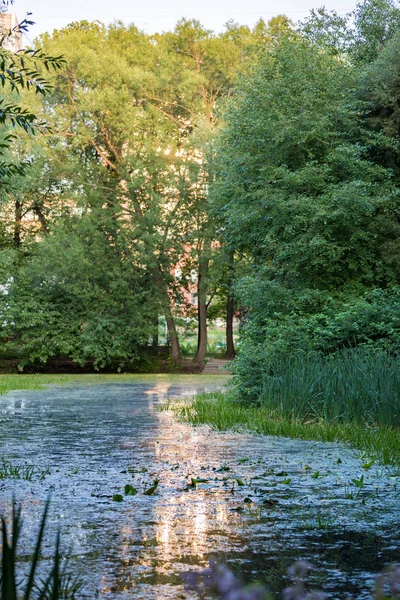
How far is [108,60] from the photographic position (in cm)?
3041

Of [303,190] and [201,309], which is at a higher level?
[303,190]

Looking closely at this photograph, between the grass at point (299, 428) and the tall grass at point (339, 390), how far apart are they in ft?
0.41

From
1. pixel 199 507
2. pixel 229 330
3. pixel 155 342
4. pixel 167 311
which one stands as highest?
pixel 167 311

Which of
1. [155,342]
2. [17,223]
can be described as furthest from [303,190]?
[17,223]

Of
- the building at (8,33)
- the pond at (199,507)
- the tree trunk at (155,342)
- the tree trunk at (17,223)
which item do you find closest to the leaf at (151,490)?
the pond at (199,507)

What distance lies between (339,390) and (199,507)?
5461 millimetres

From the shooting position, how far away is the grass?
8.17m

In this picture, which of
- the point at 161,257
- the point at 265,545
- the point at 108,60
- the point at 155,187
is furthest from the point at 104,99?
the point at 265,545

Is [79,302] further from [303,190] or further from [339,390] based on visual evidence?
[339,390]

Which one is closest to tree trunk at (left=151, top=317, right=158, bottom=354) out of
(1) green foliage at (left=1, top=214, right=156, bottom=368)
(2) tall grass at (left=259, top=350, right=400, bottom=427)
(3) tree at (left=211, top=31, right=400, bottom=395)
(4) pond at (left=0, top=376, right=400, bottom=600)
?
(1) green foliage at (left=1, top=214, right=156, bottom=368)

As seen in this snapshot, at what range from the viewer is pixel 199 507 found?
538cm

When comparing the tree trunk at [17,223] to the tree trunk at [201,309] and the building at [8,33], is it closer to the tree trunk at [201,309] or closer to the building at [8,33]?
the building at [8,33]

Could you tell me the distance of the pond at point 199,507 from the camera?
391 centimetres

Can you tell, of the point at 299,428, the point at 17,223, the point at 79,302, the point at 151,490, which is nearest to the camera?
the point at 151,490
